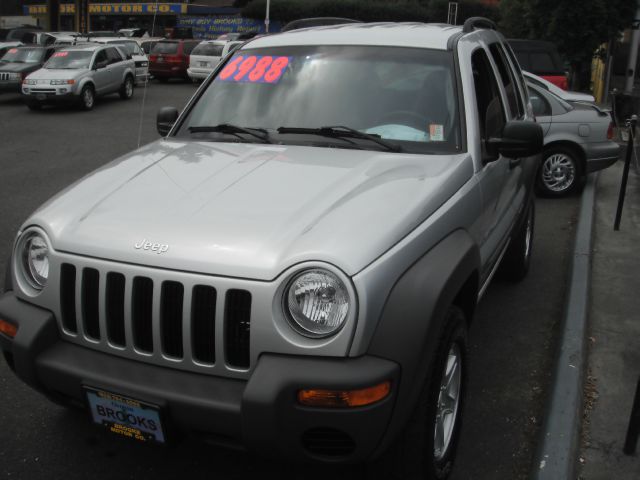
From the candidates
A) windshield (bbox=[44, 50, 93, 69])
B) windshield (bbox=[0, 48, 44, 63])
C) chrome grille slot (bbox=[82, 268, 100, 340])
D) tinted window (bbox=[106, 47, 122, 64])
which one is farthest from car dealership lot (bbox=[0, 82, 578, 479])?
windshield (bbox=[0, 48, 44, 63])

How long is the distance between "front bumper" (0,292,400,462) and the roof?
2.34 metres

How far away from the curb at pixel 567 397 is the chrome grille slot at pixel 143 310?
187cm

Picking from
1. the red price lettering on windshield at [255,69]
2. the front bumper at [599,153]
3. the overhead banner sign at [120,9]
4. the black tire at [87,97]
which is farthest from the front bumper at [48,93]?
the overhead banner sign at [120,9]

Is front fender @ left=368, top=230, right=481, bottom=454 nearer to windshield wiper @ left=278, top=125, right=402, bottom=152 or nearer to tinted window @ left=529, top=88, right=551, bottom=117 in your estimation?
windshield wiper @ left=278, top=125, right=402, bottom=152

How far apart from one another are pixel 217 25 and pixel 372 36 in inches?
1963

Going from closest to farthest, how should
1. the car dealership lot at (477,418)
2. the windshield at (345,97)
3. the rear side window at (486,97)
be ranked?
the car dealership lot at (477,418) → the windshield at (345,97) → the rear side window at (486,97)

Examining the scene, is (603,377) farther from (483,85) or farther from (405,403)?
(405,403)

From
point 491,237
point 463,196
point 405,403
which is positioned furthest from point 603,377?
point 405,403

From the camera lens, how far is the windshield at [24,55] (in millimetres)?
20625

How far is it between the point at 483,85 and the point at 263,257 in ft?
7.78

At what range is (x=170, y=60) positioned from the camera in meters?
27.5

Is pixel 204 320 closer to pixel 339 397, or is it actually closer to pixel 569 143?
pixel 339 397

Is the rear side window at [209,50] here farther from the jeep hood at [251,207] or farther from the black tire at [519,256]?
the jeep hood at [251,207]

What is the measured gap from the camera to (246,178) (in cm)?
325
